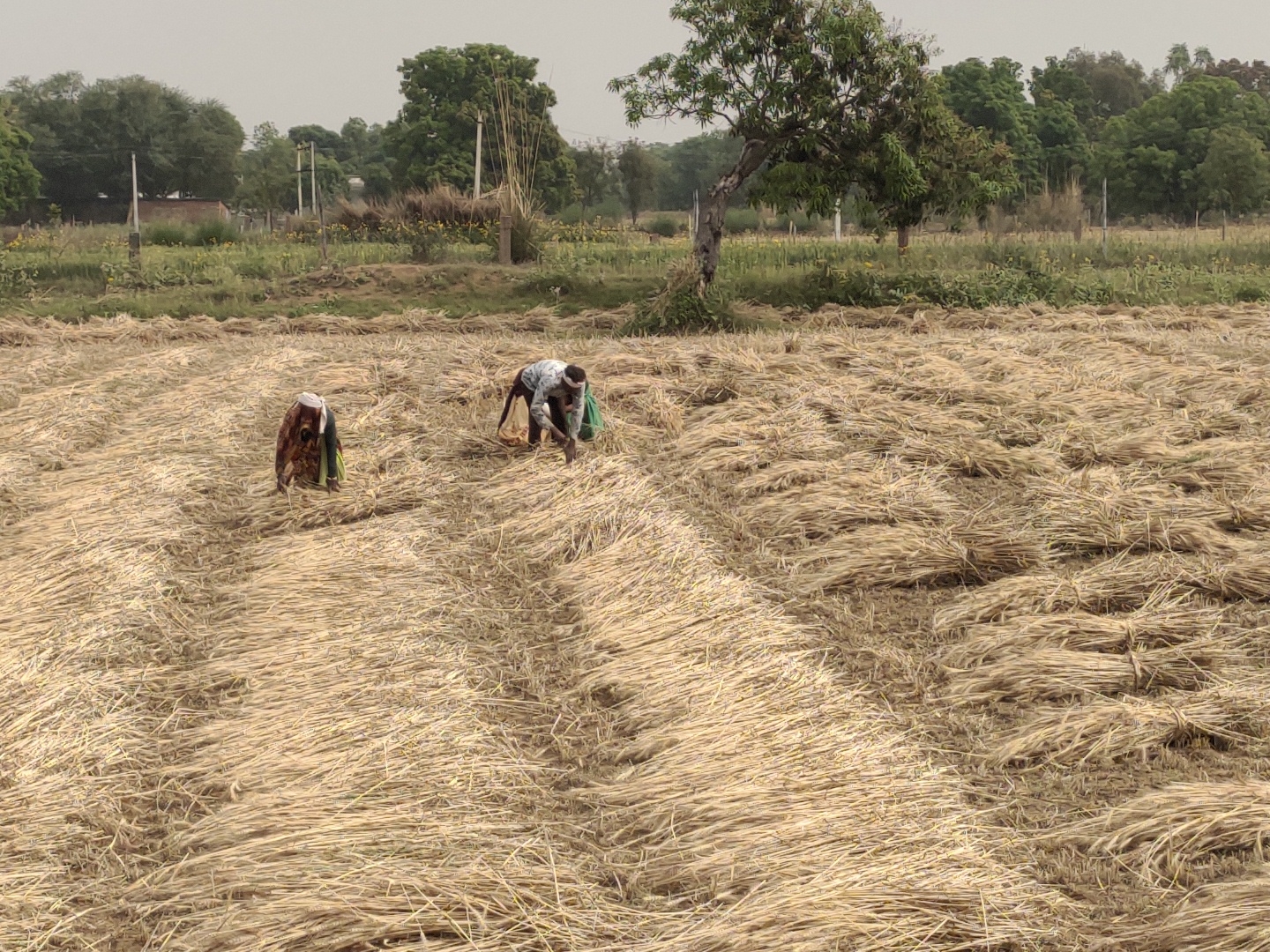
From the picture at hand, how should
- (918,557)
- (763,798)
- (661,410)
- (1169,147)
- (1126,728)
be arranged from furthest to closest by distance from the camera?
(1169,147), (661,410), (918,557), (1126,728), (763,798)

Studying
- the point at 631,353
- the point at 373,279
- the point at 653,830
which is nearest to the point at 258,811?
the point at 653,830

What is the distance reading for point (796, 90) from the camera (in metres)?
14.6

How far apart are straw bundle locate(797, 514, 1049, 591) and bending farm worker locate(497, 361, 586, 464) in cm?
202

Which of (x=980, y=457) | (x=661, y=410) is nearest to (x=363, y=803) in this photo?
(x=980, y=457)

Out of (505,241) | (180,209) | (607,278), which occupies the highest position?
(180,209)

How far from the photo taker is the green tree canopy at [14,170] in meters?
37.1

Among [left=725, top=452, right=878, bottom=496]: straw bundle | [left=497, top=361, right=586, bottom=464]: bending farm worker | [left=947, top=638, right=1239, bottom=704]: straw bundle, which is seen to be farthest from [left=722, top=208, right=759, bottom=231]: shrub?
[left=947, top=638, right=1239, bottom=704]: straw bundle

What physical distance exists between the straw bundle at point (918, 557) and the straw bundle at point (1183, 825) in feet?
6.67

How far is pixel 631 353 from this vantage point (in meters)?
11.3

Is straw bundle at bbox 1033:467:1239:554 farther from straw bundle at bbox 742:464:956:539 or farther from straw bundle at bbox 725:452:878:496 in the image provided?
straw bundle at bbox 725:452:878:496

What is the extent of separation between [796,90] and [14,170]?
104ft

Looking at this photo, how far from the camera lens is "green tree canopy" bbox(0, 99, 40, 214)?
122 feet

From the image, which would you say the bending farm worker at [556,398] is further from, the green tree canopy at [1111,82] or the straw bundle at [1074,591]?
the green tree canopy at [1111,82]

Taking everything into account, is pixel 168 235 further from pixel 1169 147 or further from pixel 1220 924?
pixel 1169 147
